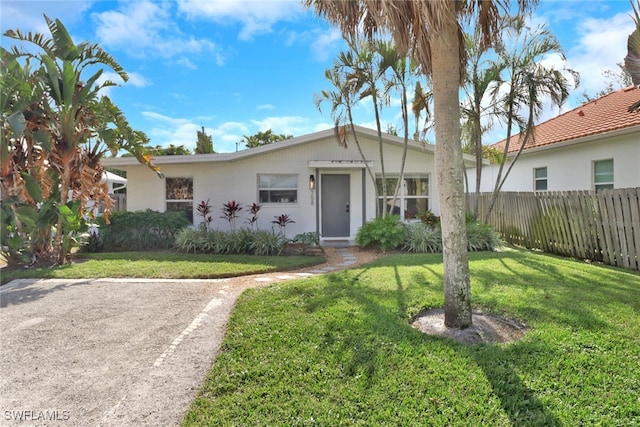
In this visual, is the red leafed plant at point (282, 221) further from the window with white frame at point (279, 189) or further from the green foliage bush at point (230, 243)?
the green foliage bush at point (230, 243)

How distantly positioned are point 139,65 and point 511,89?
11.6 meters

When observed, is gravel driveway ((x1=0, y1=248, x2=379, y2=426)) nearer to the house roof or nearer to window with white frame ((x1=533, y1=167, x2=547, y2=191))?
the house roof

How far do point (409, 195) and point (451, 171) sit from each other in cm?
908

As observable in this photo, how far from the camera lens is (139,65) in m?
Answer: 11.2

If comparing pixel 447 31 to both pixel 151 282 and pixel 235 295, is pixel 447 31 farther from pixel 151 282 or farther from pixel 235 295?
pixel 151 282

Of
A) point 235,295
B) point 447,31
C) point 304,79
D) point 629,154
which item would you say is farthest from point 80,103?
point 629,154

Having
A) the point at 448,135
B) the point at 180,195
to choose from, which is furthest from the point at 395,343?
the point at 180,195

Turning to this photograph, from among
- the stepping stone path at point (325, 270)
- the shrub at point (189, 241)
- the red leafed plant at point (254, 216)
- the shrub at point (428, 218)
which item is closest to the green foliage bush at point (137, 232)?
the shrub at point (189, 241)

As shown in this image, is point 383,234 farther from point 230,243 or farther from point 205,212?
point 205,212

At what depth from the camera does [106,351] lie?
11.9ft

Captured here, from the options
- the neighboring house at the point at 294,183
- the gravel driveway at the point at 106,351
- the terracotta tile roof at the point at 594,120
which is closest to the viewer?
the gravel driveway at the point at 106,351

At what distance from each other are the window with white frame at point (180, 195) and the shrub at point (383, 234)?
6154mm

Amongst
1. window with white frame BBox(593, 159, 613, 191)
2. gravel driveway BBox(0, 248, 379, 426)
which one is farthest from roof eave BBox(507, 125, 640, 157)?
gravel driveway BBox(0, 248, 379, 426)

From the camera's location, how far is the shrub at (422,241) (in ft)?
31.9
